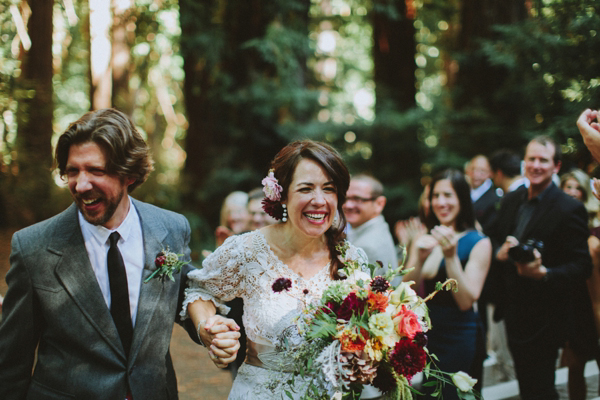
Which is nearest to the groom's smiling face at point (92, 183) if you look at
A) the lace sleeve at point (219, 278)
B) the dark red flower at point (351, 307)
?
the lace sleeve at point (219, 278)

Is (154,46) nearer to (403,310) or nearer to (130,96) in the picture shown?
(130,96)

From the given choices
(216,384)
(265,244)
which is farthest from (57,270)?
(216,384)

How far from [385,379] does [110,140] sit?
67.0 inches

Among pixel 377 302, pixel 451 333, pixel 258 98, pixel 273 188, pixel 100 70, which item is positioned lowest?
pixel 451 333

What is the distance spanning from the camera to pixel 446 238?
3.51 meters

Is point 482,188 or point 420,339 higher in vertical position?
point 482,188

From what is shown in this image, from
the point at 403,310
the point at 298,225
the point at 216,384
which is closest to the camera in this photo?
the point at 403,310

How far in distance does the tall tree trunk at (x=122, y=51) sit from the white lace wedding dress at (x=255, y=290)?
657cm

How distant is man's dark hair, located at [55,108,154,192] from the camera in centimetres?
237

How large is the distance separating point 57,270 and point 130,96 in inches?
388

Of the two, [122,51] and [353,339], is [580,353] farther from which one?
[122,51]

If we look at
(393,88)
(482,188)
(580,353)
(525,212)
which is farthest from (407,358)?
(393,88)

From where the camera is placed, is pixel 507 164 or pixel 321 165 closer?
pixel 321 165

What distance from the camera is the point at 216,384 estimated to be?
21.1 feet
